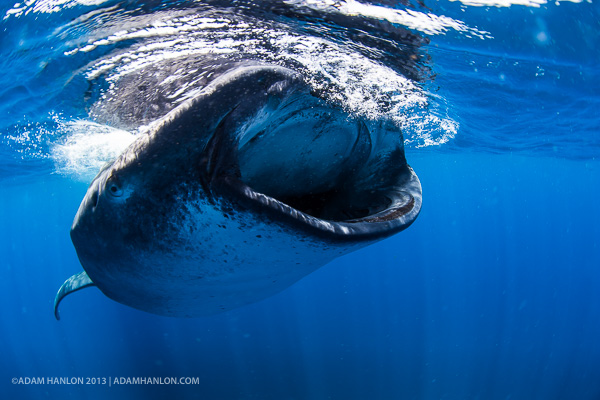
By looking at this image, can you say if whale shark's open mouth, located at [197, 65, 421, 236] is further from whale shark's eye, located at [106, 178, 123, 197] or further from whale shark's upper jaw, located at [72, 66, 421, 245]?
whale shark's eye, located at [106, 178, 123, 197]

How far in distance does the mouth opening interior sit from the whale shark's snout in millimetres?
18

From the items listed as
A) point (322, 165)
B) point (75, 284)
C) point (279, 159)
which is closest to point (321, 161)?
point (322, 165)

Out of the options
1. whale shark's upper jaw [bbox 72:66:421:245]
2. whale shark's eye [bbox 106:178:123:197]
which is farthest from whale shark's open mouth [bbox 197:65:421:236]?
whale shark's eye [bbox 106:178:123:197]

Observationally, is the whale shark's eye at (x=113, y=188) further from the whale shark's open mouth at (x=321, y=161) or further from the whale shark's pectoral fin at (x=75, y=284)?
the whale shark's pectoral fin at (x=75, y=284)

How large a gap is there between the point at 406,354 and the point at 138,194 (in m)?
23.8

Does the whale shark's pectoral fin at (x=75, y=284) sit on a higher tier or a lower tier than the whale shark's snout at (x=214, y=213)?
lower

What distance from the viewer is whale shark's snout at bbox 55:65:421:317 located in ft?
5.08

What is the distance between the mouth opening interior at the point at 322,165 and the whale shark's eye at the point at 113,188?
77 cm

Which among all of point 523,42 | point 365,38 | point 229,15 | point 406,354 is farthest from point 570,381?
point 229,15

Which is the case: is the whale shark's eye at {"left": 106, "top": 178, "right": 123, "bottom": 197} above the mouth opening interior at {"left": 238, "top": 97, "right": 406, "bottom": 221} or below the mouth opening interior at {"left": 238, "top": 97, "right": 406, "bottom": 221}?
above

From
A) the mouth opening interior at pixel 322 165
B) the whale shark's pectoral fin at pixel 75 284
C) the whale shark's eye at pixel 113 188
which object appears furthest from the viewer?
the whale shark's pectoral fin at pixel 75 284

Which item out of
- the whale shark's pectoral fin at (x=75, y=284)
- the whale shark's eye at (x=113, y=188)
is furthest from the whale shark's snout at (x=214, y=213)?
the whale shark's pectoral fin at (x=75, y=284)

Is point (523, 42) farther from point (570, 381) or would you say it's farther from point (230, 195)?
point (570, 381)

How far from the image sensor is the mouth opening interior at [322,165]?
247 cm
